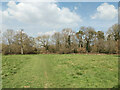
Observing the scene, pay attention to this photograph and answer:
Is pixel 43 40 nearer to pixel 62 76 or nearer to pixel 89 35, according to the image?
pixel 89 35

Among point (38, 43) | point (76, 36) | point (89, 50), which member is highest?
point (76, 36)

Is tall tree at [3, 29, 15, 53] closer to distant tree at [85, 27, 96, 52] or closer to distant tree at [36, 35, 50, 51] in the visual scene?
distant tree at [36, 35, 50, 51]

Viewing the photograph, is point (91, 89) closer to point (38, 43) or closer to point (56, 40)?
point (56, 40)

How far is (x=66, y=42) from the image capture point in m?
41.6

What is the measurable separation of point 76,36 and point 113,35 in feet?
52.7

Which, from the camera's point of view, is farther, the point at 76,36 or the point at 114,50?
the point at 76,36

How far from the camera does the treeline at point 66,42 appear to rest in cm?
3495

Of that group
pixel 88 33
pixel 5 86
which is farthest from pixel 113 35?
pixel 5 86

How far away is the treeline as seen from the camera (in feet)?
115

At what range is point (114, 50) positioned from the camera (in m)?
34.4

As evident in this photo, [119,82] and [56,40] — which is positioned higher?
[56,40]

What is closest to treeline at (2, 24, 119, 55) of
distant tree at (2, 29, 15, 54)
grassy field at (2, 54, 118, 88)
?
distant tree at (2, 29, 15, 54)

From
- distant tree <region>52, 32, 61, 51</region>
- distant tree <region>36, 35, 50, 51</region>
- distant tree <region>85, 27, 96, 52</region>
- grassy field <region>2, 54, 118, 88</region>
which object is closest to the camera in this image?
grassy field <region>2, 54, 118, 88</region>

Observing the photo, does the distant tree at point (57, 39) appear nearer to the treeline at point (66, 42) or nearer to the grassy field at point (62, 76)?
the treeline at point (66, 42)
